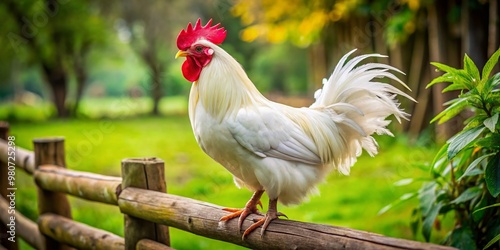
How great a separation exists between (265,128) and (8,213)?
9.24ft

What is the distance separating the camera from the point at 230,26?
11.4 metres

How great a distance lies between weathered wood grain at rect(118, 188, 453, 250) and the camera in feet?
5.83

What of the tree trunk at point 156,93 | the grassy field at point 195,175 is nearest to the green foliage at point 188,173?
the grassy field at point 195,175

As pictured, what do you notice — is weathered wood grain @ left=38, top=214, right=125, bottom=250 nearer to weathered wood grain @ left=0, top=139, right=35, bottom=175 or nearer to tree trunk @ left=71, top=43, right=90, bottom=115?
weathered wood grain @ left=0, top=139, right=35, bottom=175

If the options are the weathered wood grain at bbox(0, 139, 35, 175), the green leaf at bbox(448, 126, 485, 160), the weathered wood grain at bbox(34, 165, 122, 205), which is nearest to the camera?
the green leaf at bbox(448, 126, 485, 160)

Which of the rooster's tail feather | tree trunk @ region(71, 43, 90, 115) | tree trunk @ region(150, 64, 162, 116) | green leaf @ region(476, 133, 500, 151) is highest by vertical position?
tree trunk @ region(71, 43, 90, 115)

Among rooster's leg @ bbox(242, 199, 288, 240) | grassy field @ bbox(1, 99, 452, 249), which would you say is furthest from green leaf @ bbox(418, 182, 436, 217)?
rooster's leg @ bbox(242, 199, 288, 240)

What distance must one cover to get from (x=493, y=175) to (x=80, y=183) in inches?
89.7

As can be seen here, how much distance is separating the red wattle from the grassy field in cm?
131

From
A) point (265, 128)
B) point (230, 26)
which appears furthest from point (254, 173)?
point (230, 26)

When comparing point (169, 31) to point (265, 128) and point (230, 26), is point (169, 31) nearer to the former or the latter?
point (230, 26)

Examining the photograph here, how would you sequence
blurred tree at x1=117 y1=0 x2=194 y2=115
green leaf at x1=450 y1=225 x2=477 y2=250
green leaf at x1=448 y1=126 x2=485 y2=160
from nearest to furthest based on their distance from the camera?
green leaf at x1=448 y1=126 x2=485 y2=160 → green leaf at x1=450 y1=225 x2=477 y2=250 → blurred tree at x1=117 y1=0 x2=194 y2=115

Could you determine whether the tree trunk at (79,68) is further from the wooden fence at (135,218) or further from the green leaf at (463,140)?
the green leaf at (463,140)

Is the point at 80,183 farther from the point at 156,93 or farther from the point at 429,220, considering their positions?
the point at 156,93
